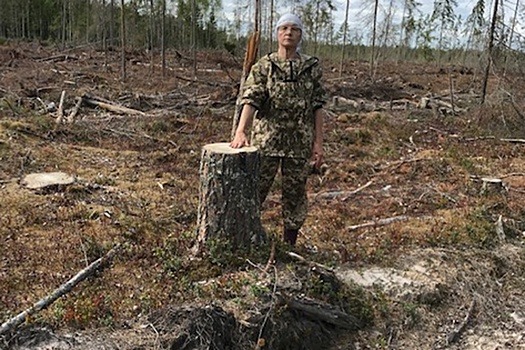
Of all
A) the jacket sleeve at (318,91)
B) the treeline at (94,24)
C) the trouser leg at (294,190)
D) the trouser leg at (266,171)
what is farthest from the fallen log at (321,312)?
the treeline at (94,24)

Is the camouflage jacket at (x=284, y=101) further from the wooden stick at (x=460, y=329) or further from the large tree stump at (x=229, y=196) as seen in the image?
the wooden stick at (x=460, y=329)

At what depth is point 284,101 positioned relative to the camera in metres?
4.08

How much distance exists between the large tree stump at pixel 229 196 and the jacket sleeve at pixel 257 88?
0.43 meters

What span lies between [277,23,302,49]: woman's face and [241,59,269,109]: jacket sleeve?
247 millimetres

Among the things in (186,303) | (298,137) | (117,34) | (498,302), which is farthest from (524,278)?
(117,34)

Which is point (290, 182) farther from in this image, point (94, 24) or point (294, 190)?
point (94, 24)

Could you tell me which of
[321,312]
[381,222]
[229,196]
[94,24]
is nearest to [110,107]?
[381,222]

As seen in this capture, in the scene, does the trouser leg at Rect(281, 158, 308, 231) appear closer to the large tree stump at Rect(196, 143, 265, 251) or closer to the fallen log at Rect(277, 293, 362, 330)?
the large tree stump at Rect(196, 143, 265, 251)

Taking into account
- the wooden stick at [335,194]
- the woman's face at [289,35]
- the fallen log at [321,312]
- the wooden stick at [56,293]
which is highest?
the woman's face at [289,35]

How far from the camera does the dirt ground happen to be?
332cm

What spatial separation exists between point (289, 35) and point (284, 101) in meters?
0.52

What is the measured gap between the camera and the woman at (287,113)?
13.1 feet

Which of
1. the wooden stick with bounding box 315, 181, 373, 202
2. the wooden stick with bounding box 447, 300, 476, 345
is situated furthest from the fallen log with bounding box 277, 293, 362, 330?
the wooden stick with bounding box 315, 181, 373, 202

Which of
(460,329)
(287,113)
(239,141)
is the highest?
(287,113)
